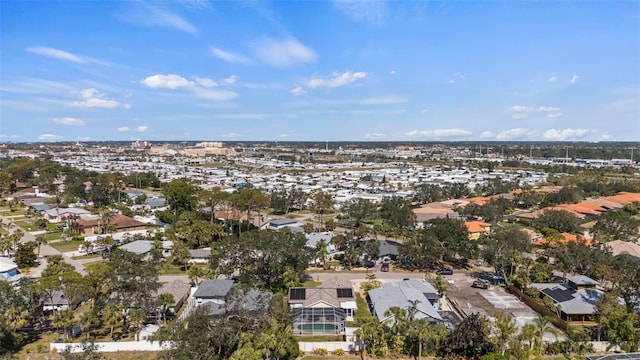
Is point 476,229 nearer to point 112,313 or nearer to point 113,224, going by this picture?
point 112,313

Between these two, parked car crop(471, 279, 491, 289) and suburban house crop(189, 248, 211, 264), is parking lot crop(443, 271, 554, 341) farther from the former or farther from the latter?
suburban house crop(189, 248, 211, 264)

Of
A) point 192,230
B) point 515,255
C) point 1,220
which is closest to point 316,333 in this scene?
point 515,255

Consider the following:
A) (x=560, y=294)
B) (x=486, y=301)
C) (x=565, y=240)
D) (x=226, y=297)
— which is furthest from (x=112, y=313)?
(x=565, y=240)

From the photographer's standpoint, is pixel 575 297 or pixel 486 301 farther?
pixel 486 301

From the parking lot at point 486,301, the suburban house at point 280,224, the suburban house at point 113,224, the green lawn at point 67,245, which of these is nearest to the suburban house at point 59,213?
the suburban house at point 113,224

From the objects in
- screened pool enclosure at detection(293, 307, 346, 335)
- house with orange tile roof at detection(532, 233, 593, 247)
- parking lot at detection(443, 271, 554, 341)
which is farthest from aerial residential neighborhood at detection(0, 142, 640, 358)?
house with orange tile roof at detection(532, 233, 593, 247)

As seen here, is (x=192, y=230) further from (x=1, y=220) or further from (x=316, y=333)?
(x=1, y=220)

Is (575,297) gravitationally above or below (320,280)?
above
